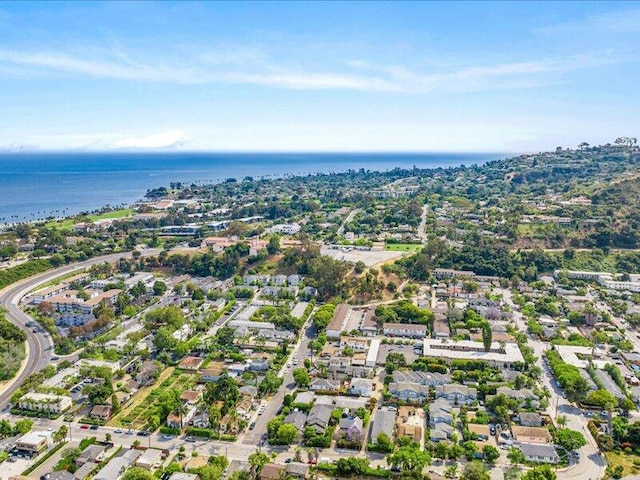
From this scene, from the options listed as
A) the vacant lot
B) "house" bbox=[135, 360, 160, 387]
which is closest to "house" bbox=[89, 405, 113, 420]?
"house" bbox=[135, 360, 160, 387]

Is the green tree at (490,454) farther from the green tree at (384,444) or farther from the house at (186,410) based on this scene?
the house at (186,410)

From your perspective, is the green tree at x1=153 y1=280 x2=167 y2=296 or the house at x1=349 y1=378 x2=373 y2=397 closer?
the house at x1=349 y1=378 x2=373 y2=397

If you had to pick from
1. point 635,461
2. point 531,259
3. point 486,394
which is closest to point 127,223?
point 531,259

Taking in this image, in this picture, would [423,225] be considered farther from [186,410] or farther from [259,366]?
[186,410]

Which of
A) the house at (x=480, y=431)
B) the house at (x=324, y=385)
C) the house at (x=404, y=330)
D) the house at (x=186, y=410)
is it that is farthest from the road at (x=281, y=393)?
the house at (x=480, y=431)

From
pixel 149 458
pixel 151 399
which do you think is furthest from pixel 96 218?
pixel 149 458

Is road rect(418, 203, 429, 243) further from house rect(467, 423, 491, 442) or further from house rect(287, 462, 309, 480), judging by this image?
house rect(287, 462, 309, 480)

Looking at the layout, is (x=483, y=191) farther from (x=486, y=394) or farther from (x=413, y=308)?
(x=486, y=394)
